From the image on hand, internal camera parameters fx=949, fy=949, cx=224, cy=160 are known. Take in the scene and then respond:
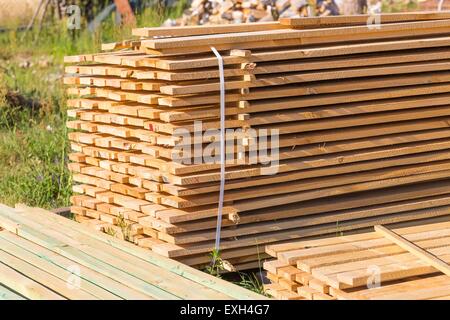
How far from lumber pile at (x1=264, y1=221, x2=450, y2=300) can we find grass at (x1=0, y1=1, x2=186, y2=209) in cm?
297

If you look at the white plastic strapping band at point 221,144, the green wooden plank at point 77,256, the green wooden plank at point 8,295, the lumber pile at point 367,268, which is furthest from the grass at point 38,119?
the lumber pile at point 367,268

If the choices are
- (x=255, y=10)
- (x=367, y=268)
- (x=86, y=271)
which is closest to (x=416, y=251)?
(x=367, y=268)

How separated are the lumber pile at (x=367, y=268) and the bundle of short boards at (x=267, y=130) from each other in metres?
0.56

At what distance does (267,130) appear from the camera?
5.65 meters

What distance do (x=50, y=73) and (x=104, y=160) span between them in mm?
6255

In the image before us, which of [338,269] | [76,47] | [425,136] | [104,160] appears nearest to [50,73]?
[76,47]

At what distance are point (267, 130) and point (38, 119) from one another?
4.65 m

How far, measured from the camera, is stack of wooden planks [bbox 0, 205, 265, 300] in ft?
15.3

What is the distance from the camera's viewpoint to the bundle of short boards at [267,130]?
217 inches

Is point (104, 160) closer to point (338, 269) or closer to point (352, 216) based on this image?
point (352, 216)

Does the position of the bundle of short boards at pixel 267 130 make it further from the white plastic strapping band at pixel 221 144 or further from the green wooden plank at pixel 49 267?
the green wooden plank at pixel 49 267

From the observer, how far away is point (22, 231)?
600cm

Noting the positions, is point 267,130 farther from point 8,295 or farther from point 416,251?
point 8,295
